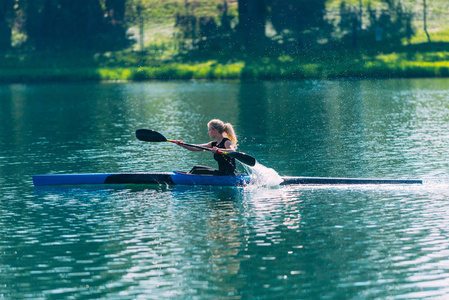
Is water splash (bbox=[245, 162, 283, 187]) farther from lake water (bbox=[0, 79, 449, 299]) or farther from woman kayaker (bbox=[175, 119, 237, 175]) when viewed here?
woman kayaker (bbox=[175, 119, 237, 175])

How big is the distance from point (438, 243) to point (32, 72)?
171 ft

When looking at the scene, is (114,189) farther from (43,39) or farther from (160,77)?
(43,39)

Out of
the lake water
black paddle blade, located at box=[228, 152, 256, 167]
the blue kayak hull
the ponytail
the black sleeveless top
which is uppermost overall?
the ponytail

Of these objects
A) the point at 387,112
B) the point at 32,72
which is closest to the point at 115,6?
the point at 32,72

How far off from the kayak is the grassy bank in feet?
117

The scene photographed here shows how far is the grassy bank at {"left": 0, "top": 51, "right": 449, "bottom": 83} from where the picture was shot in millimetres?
54344

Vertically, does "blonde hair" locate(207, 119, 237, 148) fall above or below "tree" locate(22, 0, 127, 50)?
below

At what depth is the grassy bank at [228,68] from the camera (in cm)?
5434

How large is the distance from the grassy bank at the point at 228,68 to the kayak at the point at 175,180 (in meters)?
35.6

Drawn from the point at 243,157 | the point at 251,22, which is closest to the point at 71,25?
the point at 251,22

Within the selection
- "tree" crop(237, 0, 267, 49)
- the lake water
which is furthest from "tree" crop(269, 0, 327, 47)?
the lake water

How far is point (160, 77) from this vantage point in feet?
198

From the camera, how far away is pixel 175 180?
1939 centimetres

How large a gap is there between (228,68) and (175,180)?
128 ft
